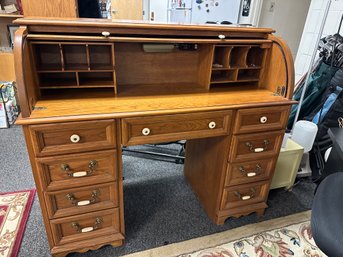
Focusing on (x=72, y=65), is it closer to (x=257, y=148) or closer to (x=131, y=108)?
(x=131, y=108)

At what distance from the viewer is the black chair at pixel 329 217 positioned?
0.75 meters

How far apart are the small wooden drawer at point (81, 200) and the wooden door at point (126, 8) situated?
3444 millimetres

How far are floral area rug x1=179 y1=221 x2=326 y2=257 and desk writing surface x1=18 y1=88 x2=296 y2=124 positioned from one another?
82 centimetres

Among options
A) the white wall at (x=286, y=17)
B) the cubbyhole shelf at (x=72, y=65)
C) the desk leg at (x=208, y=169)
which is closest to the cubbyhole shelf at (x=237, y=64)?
the desk leg at (x=208, y=169)

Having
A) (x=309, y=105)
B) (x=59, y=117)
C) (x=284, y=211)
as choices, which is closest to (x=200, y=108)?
(x=59, y=117)

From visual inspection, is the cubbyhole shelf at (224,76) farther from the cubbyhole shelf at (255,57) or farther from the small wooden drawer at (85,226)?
the small wooden drawer at (85,226)

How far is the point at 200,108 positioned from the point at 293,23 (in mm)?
3293

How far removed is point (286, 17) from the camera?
3523 mm

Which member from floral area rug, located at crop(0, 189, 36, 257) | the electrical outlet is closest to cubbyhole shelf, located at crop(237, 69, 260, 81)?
floral area rug, located at crop(0, 189, 36, 257)

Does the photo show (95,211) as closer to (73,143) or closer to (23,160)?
(73,143)

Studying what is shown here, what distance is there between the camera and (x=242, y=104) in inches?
49.0

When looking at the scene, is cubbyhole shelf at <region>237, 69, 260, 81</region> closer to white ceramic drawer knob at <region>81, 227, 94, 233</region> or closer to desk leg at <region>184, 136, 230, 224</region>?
desk leg at <region>184, 136, 230, 224</region>

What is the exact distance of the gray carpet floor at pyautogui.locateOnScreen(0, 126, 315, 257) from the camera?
4.69ft

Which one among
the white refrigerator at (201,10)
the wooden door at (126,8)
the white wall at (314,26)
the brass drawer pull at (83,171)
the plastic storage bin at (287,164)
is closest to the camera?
the brass drawer pull at (83,171)
